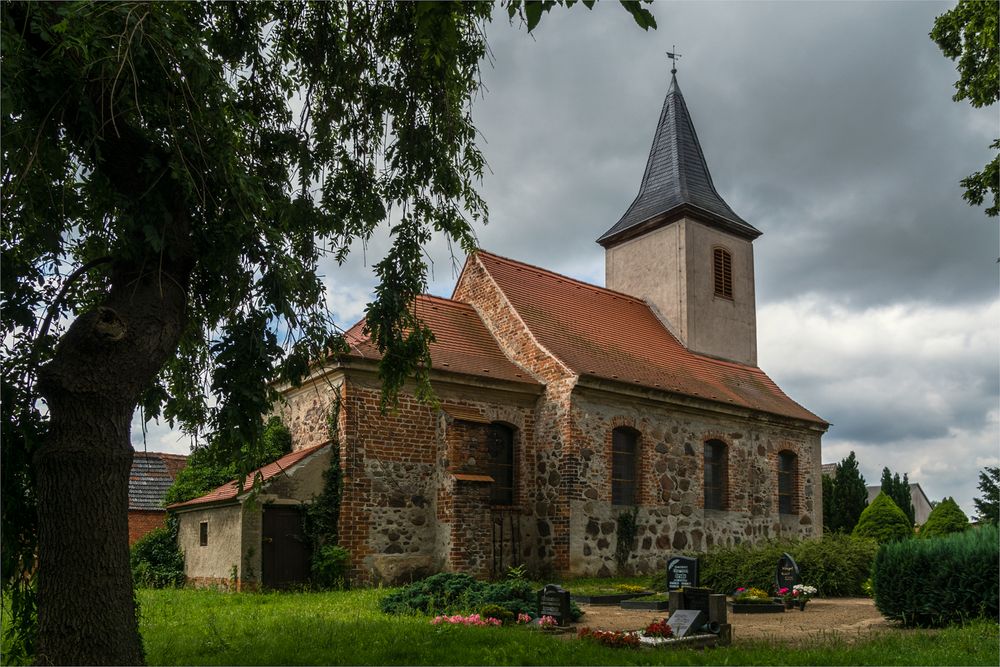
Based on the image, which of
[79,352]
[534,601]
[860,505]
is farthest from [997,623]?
[860,505]

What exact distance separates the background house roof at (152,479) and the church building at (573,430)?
636 centimetres

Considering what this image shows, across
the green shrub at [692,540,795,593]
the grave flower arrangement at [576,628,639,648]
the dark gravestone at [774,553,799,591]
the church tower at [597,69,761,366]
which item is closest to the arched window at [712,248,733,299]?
the church tower at [597,69,761,366]

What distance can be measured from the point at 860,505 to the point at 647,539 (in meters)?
17.5

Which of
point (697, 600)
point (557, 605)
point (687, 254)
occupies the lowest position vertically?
point (557, 605)

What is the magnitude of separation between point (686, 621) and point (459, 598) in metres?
3.35

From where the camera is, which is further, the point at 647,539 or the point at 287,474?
the point at 647,539

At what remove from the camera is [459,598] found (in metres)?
11.7

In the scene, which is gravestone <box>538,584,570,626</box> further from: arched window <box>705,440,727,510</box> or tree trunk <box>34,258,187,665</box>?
arched window <box>705,440,727,510</box>

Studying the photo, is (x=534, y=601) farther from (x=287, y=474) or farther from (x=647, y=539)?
(x=647, y=539)

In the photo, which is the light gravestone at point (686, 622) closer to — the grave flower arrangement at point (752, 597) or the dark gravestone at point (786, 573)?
the grave flower arrangement at point (752, 597)

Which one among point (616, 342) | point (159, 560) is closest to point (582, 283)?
point (616, 342)

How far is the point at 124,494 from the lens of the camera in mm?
6668

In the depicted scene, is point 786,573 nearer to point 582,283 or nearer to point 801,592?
point 801,592

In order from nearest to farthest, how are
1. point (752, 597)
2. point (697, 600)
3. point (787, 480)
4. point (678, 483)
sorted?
point (697, 600) → point (752, 597) → point (678, 483) → point (787, 480)
